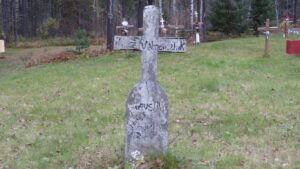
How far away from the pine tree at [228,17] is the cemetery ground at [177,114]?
12256mm

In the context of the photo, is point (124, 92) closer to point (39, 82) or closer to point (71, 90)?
point (71, 90)

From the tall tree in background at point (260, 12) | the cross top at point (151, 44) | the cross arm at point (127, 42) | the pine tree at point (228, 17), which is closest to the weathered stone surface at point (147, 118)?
the cross top at point (151, 44)

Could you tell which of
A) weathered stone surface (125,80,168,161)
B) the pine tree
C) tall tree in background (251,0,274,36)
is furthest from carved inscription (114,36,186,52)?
tall tree in background (251,0,274,36)

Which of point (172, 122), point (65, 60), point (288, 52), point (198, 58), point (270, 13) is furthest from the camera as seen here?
point (270, 13)

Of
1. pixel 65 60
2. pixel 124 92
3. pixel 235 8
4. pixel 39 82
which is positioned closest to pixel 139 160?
pixel 124 92

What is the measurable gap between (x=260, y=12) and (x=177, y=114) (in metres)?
23.7

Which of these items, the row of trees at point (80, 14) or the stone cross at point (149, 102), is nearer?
the stone cross at point (149, 102)

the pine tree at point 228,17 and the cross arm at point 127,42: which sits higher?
the pine tree at point 228,17

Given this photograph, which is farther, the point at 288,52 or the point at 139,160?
the point at 288,52

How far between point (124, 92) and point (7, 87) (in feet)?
13.4

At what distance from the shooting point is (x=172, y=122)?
8453 mm

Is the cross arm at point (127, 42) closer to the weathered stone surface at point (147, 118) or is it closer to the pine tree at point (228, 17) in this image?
the weathered stone surface at point (147, 118)

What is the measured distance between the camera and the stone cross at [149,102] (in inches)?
226

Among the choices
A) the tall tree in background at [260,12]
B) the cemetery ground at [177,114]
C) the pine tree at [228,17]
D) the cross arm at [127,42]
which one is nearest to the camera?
the cross arm at [127,42]
